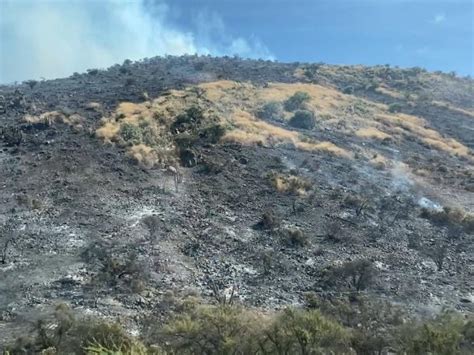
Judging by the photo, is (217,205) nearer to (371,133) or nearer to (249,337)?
(249,337)

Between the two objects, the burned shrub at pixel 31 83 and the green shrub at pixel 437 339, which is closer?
the green shrub at pixel 437 339

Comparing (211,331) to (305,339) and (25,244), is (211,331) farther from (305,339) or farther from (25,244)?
(25,244)

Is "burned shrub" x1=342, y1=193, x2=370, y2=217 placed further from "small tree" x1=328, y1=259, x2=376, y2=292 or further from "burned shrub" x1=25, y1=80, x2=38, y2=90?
"burned shrub" x1=25, y1=80, x2=38, y2=90

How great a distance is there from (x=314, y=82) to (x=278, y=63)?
55.7 feet

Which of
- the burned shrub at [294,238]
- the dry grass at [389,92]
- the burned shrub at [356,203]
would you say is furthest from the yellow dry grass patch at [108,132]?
the dry grass at [389,92]

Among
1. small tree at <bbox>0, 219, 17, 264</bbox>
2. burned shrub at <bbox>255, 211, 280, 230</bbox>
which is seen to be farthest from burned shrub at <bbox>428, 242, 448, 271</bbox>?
small tree at <bbox>0, 219, 17, 264</bbox>

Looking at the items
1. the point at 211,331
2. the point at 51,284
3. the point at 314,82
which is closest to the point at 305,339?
the point at 211,331

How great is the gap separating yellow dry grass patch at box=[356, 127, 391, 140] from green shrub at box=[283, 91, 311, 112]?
23.3ft

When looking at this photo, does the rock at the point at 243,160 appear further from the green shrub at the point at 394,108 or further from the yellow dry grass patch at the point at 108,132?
the green shrub at the point at 394,108

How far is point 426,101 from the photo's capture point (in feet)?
248

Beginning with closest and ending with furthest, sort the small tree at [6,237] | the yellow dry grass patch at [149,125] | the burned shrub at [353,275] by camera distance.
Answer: the small tree at [6,237], the burned shrub at [353,275], the yellow dry grass patch at [149,125]

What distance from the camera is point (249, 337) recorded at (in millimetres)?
19156

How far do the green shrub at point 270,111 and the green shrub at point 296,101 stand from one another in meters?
0.92

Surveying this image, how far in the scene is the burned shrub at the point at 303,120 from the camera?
5384cm
